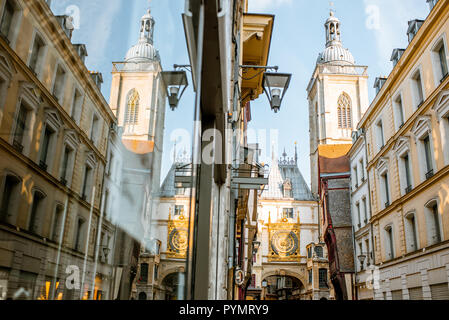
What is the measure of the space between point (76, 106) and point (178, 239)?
92 cm

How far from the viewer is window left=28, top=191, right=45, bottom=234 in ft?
1.87

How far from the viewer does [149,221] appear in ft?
3.57

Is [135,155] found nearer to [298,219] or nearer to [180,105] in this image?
[180,105]

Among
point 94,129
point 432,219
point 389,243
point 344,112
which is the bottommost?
point 94,129

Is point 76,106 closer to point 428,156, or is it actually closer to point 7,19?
point 7,19

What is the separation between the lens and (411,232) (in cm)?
1848

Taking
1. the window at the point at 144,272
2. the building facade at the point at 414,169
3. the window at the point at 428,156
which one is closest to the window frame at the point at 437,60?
the building facade at the point at 414,169

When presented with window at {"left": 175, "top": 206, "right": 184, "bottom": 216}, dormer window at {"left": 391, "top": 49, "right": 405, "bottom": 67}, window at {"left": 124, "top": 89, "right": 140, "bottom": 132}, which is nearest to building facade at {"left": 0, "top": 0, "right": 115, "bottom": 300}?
window at {"left": 124, "top": 89, "right": 140, "bottom": 132}

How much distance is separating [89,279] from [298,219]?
47837 millimetres

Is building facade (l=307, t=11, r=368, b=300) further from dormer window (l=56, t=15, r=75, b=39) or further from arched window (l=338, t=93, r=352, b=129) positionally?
dormer window (l=56, t=15, r=75, b=39)

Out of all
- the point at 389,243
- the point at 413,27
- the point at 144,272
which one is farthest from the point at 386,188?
the point at 144,272

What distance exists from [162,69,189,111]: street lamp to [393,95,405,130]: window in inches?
786

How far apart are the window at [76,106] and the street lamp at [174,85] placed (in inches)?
22.2

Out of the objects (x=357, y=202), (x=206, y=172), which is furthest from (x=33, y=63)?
(x=357, y=202)
